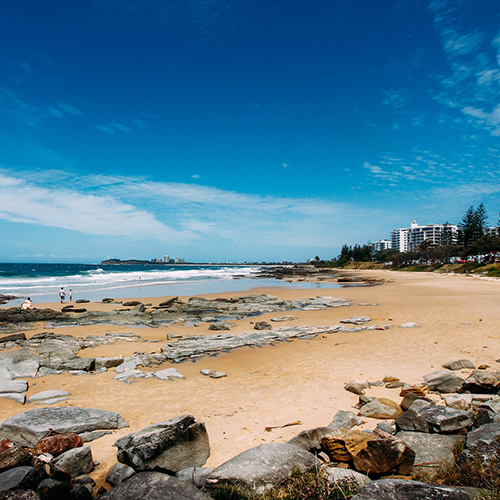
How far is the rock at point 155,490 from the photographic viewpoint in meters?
3.45

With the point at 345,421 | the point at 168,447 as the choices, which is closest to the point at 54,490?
the point at 168,447

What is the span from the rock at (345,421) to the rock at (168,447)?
2.31 meters

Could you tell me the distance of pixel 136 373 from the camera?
9.17 m

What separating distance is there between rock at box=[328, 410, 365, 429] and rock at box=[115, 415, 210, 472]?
231 cm

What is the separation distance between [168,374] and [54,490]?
5573 millimetres

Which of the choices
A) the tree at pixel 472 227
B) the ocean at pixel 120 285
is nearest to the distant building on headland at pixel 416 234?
the tree at pixel 472 227

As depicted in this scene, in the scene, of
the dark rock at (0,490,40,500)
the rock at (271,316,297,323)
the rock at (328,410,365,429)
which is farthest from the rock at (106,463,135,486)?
the rock at (271,316,297,323)

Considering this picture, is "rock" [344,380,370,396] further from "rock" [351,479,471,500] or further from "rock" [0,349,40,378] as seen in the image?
"rock" [0,349,40,378]

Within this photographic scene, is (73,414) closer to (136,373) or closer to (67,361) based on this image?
(136,373)

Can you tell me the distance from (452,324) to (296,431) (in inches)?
489

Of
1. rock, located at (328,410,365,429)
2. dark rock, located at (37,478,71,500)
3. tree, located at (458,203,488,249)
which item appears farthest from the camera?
tree, located at (458,203,488,249)

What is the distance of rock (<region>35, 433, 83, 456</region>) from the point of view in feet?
15.5

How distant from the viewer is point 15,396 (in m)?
7.23

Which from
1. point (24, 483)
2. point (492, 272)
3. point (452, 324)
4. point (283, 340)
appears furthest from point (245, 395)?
point (492, 272)
